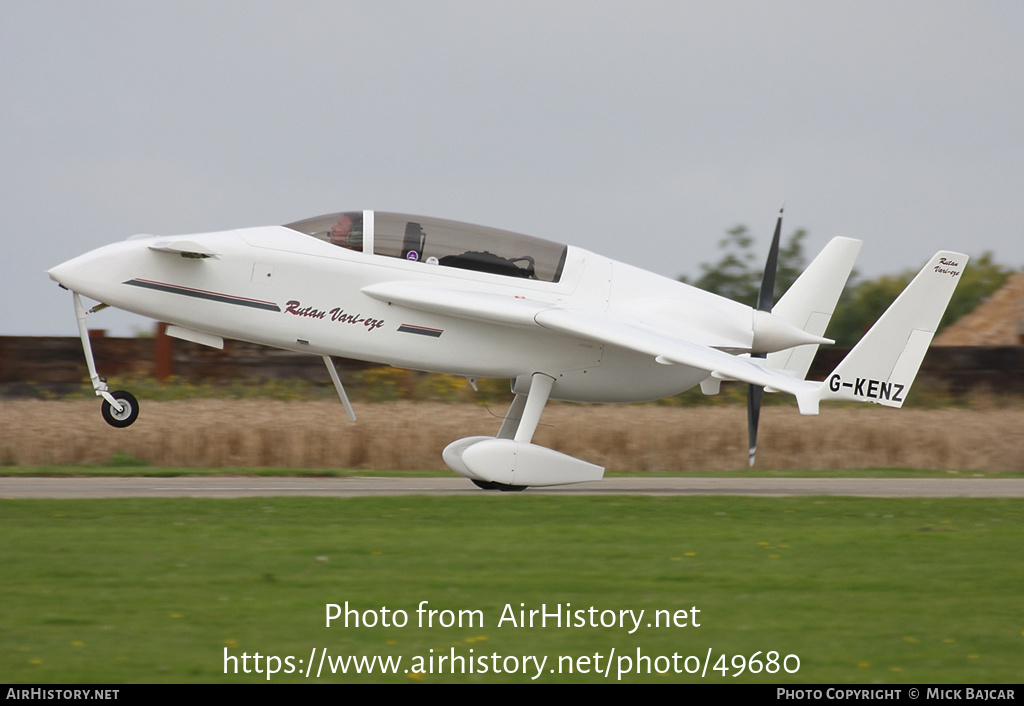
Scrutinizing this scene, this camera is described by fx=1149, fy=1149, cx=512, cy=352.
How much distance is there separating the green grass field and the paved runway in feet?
4.85

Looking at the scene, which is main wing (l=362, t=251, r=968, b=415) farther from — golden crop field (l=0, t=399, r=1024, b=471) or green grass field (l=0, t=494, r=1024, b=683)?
golden crop field (l=0, t=399, r=1024, b=471)

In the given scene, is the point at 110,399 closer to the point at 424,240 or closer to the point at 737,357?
the point at 424,240

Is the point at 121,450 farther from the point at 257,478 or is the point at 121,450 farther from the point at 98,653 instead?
the point at 98,653

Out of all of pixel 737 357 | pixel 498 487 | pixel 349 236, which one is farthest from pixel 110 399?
pixel 737 357

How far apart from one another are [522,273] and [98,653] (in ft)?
29.7

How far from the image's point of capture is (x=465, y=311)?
45.5ft

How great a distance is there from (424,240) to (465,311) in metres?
1.12

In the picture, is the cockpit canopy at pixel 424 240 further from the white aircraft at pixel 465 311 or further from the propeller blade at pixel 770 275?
the propeller blade at pixel 770 275

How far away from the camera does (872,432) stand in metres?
23.7

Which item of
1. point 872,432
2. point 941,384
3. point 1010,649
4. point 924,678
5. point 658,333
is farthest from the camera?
point 941,384

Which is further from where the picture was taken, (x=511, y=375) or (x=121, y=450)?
(x=121, y=450)

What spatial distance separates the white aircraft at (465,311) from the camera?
45.4 ft

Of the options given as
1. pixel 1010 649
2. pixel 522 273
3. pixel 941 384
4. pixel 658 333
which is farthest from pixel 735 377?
pixel 941 384

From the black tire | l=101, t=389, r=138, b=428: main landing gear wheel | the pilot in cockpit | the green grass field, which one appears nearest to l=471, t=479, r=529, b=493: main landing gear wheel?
the black tire
